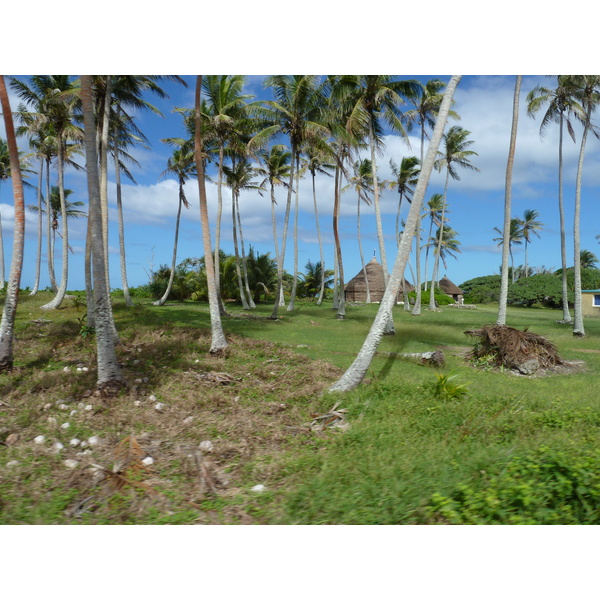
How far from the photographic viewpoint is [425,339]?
13547mm

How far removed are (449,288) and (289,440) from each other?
44.7m

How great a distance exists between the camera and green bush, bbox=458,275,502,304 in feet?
145

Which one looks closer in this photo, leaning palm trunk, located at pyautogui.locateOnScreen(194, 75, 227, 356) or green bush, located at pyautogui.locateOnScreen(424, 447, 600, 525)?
green bush, located at pyautogui.locateOnScreen(424, 447, 600, 525)

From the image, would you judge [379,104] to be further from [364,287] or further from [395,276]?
[364,287]

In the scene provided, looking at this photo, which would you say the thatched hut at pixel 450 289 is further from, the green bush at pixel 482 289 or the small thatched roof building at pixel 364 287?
the small thatched roof building at pixel 364 287

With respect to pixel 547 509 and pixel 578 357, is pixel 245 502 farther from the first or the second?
pixel 578 357

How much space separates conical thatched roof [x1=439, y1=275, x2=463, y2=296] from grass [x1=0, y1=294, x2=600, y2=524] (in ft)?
121

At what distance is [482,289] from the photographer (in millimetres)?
45812

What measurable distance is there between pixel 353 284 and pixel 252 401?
30.4m

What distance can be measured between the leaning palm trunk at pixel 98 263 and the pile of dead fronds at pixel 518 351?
9.06 meters

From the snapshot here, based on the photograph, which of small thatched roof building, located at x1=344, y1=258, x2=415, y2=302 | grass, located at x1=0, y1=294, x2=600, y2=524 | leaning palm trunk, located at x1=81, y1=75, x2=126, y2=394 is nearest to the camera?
grass, located at x1=0, y1=294, x2=600, y2=524

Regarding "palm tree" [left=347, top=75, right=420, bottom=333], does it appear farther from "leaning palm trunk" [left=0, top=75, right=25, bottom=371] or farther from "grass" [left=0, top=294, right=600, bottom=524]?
"leaning palm trunk" [left=0, top=75, right=25, bottom=371]

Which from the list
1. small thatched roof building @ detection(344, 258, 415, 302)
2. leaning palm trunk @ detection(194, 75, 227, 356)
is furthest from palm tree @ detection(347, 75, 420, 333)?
small thatched roof building @ detection(344, 258, 415, 302)

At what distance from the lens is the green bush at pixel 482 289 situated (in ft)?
145
